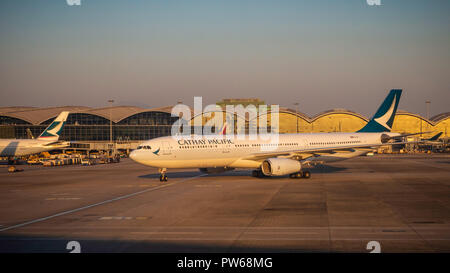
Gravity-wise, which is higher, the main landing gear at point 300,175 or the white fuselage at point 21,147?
the white fuselage at point 21,147

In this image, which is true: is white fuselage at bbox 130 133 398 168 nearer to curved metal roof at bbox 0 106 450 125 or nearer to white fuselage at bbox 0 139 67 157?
white fuselage at bbox 0 139 67 157

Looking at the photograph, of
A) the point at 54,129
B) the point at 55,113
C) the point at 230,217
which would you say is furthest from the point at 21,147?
the point at 230,217

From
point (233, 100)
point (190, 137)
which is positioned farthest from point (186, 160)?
point (233, 100)

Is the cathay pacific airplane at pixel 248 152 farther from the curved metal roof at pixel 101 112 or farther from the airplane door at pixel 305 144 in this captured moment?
the curved metal roof at pixel 101 112

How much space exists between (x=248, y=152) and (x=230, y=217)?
62.0 feet

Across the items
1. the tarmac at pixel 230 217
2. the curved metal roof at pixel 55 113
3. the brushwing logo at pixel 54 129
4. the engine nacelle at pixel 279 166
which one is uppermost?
the curved metal roof at pixel 55 113

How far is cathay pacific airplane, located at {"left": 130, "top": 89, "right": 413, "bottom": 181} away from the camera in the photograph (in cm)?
3612

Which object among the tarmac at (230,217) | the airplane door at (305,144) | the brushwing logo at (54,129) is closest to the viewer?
the tarmac at (230,217)

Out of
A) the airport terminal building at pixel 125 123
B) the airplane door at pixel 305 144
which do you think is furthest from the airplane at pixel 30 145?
the airplane door at pixel 305 144

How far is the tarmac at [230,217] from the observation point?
15.0m

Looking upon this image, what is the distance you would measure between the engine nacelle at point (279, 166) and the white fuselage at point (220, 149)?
1678 millimetres

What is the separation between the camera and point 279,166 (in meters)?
36.1

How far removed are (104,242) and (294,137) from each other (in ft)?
96.6

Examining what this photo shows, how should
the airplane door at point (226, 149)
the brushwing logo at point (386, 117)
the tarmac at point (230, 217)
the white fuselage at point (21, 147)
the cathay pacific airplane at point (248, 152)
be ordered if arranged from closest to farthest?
the tarmac at point (230, 217) < the cathay pacific airplane at point (248, 152) < the airplane door at point (226, 149) < the brushwing logo at point (386, 117) < the white fuselage at point (21, 147)
